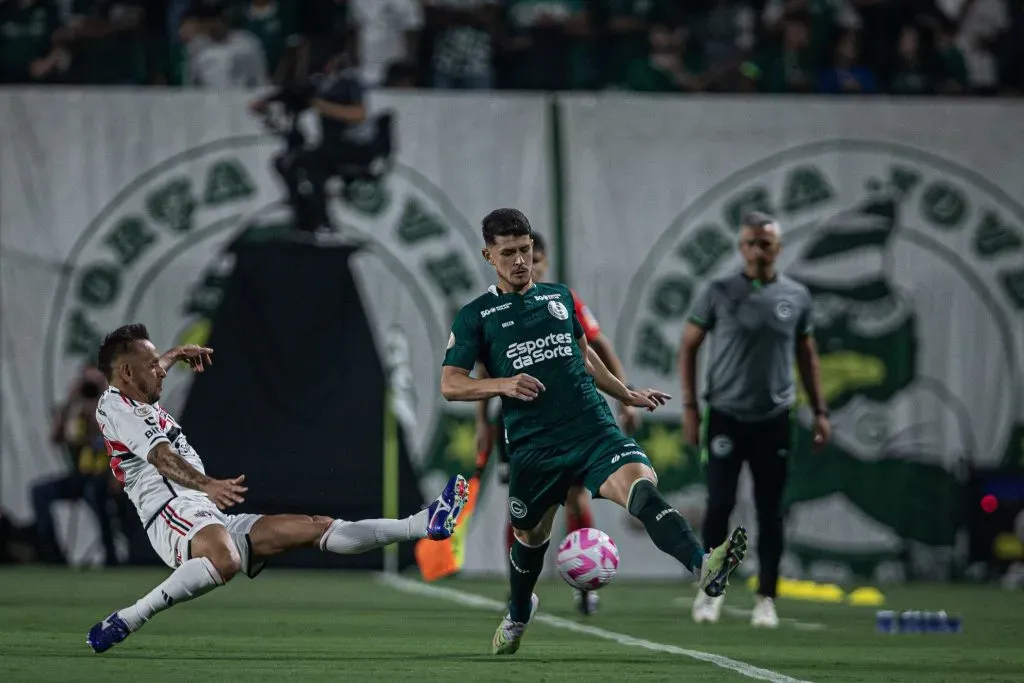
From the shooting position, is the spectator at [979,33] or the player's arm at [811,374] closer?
Answer: the player's arm at [811,374]

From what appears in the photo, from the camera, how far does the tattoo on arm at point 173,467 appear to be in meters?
7.10

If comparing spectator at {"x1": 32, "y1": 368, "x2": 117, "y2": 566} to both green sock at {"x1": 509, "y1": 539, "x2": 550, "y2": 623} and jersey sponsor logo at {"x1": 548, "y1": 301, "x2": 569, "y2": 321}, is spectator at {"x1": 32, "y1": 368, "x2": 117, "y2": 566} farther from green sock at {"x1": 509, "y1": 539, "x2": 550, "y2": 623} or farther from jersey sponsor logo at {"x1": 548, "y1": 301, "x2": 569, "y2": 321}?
jersey sponsor logo at {"x1": 548, "y1": 301, "x2": 569, "y2": 321}

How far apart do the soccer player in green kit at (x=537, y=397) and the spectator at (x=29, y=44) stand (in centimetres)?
976

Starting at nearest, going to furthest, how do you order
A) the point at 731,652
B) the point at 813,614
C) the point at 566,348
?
the point at 566,348
the point at 731,652
the point at 813,614

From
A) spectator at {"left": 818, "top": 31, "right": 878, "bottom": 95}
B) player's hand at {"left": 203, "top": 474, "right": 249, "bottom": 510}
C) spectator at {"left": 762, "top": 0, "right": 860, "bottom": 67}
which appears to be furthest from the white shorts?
spectator at {"left": 762, "top": 0, "right": 860, "bottom": 67}

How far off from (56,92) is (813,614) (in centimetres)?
869

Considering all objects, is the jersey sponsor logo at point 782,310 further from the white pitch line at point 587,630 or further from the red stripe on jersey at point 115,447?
the red stripe on jersey at point 115,447

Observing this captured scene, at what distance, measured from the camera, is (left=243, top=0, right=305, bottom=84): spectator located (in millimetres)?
15969

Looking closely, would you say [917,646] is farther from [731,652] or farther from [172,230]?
[172,230]

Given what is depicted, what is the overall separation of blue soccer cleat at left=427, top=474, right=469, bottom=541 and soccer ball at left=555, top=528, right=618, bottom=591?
49 cm

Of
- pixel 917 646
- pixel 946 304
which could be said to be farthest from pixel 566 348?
pixel 946 304

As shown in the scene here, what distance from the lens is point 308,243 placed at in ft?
51.0

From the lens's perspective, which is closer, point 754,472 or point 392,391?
point 754,472

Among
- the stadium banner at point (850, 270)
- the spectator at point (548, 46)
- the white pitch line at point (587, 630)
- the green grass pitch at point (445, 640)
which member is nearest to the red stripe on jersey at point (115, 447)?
the green grass pitch at point (445, 640)
